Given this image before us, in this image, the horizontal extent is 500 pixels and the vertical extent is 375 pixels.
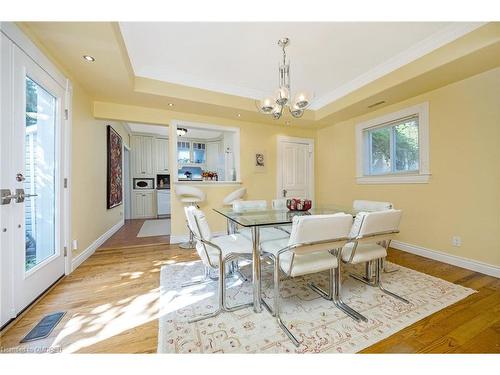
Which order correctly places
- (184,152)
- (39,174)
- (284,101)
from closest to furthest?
(39,174) < (284,101) < (184,152)

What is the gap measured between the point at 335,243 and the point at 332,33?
2.20 meters

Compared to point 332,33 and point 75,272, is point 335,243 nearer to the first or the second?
point 332,33

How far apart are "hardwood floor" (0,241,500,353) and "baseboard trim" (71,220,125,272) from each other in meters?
0.11

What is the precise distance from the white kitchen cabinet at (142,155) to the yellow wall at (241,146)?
315cm

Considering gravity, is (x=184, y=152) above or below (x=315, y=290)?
above

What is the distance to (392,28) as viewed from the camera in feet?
6.89

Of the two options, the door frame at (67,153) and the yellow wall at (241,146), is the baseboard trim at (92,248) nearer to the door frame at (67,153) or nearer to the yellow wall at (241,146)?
the door frame at (67,153)

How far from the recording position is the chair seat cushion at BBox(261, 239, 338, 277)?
1450 millimetres

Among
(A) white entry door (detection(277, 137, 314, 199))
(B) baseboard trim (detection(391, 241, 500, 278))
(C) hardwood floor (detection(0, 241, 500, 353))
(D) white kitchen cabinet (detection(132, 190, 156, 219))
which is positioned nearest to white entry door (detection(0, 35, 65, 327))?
(C) hardwood floor (detection(0, 241, 500, 353))

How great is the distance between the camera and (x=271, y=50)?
243 cm

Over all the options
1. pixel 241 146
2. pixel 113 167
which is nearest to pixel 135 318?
pixel 241 146

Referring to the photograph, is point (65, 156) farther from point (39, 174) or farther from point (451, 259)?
point (451, 259)

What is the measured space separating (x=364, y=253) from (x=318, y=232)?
689 mm
